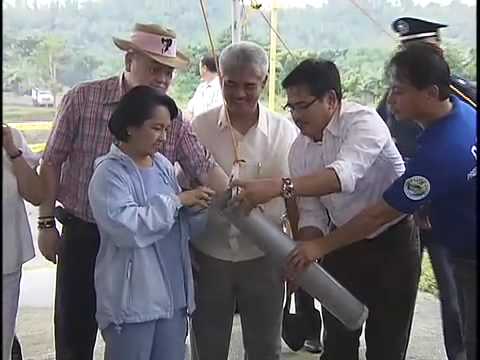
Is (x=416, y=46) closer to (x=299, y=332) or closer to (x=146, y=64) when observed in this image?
(x=146, y=64)

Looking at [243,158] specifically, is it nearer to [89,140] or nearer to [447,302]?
[89,140]

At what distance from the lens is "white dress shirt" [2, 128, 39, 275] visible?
1.58 meters

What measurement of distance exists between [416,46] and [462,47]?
59 cm

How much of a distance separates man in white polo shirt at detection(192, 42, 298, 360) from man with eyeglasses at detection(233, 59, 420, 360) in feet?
0.29

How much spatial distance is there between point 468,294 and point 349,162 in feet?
1.27

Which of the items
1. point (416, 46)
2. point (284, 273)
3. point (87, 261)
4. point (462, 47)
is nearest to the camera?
point (416, 46)

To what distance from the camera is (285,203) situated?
1848 millimetres

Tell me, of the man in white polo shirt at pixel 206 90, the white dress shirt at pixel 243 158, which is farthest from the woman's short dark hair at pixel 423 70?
the man in white polo shirt at pixel 206 90

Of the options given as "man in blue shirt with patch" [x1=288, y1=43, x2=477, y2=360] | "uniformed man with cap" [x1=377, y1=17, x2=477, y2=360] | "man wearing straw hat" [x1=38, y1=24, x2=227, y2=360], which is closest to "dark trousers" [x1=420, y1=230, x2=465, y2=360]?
"uniformed man with cap" [x1=377, y1=17, x2=477, y2=360]

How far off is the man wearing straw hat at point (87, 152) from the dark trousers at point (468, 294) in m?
0.59

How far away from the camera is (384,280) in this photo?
1.77 m

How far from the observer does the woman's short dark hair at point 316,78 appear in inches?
64.7

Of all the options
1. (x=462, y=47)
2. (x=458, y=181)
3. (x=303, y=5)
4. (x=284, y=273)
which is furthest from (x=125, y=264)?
(x=303, y=5)

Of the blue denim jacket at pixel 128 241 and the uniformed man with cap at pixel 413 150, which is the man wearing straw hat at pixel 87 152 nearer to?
the blue denim jacket at pixel 128 241
